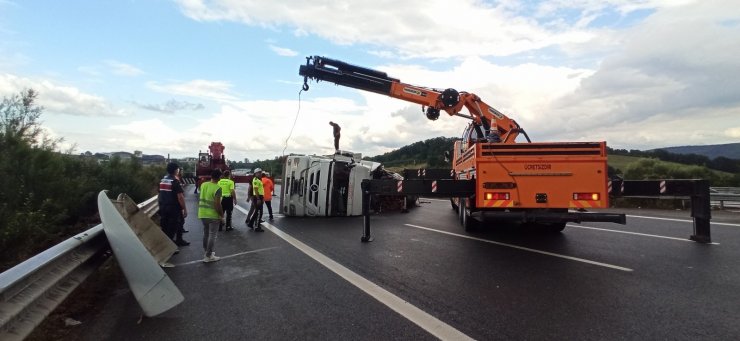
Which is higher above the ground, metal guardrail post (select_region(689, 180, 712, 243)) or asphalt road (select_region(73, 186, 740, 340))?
metal guardrail post (select_region(689, 180, 712, 243))

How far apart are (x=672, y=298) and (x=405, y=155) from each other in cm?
5596

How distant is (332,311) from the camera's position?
4.97m

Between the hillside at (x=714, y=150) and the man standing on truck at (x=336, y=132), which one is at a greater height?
the hillside at (x=714, y=150)

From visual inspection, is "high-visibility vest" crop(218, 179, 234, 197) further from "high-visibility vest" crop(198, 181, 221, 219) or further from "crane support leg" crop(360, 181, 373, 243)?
"crane support leg" crop(360, 181, 373, 243)

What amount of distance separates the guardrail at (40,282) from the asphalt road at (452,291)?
0.53 m

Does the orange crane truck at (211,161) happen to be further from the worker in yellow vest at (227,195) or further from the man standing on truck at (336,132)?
the worker in yellow vest at (227,195)

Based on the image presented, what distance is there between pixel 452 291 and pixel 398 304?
84cm

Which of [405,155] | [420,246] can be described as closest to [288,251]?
[420,246]

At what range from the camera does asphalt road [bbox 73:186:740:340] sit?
172 inches

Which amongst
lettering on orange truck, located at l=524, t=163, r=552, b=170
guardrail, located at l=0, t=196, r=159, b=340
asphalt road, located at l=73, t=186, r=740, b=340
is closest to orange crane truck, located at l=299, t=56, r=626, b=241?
lettering on orange truck, located at l=524, t=163, r=552, b=170

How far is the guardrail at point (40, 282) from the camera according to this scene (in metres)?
3.24

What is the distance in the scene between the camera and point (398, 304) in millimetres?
5152

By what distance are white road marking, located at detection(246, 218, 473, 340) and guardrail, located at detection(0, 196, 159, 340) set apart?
3.05 metres

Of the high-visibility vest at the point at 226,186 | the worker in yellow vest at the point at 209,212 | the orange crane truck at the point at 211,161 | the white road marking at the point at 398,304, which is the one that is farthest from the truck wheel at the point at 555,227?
the orange crane truck at the point at 211,161
